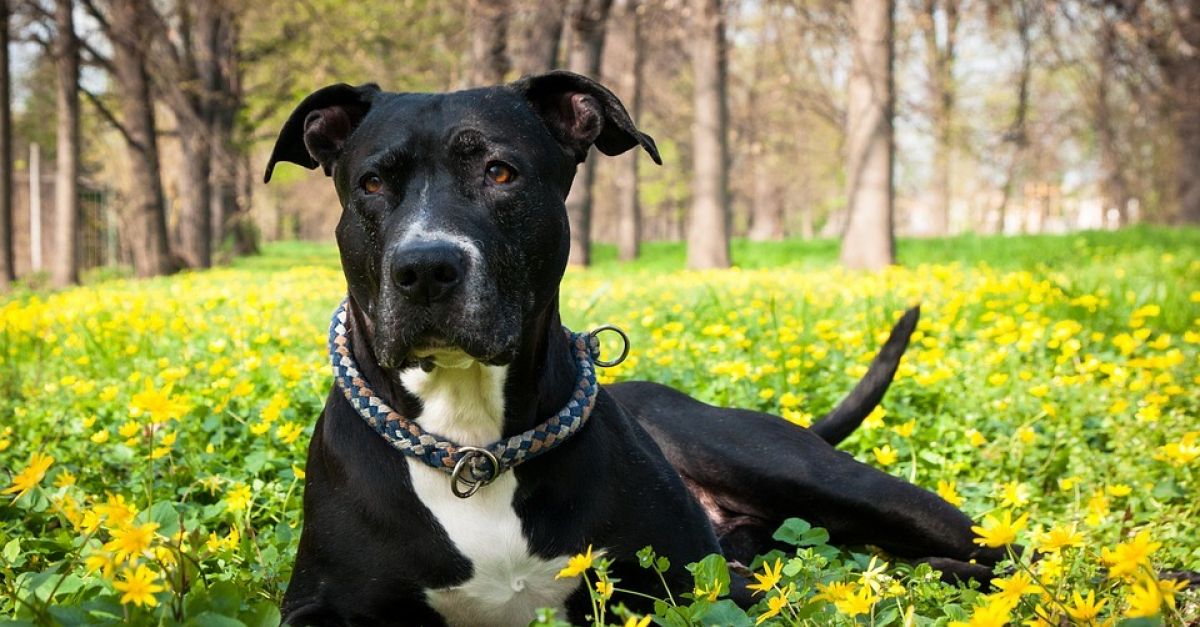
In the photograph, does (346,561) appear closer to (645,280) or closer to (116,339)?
(116,339)

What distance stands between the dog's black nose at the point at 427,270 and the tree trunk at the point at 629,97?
47.7ft

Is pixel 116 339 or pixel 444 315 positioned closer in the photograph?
pixel 444 315

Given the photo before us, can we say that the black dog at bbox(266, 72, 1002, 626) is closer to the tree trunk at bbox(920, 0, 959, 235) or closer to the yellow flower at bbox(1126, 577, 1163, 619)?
the yellow flower at bbox(1126, 577, 1163, 619)

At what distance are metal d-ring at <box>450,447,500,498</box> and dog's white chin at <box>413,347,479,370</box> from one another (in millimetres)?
199

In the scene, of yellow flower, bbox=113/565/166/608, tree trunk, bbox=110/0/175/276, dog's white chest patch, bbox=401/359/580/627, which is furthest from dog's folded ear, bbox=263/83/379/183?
tree trunk, bbox=110/0/175/276

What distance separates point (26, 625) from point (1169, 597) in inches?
70.6

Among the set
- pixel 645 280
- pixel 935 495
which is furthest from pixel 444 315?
pixel 645 280

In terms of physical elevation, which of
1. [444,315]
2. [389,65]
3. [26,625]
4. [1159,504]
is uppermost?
[389,65]

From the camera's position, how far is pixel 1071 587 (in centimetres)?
245

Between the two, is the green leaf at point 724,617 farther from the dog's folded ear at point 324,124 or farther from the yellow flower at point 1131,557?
the dog's folded ear at point 324,124

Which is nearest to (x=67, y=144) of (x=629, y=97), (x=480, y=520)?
(x=629, y=97)

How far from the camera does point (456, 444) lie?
2506mm

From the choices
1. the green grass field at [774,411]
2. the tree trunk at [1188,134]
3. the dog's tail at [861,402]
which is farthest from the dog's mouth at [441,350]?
the tree trunk at [1188,134]

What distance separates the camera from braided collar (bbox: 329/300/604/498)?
2.44 meters
